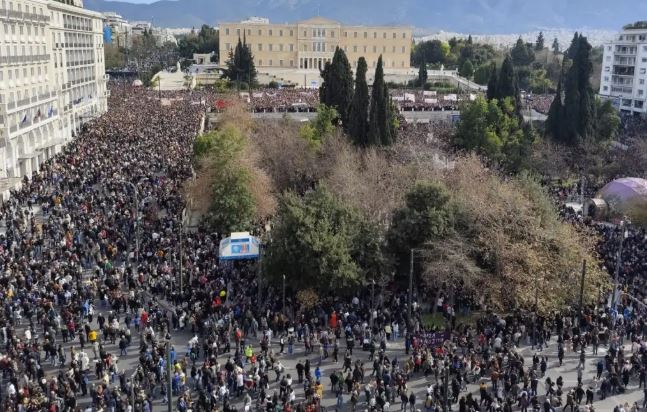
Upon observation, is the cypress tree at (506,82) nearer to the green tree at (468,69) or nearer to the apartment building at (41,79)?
the apartment building at (41,79)

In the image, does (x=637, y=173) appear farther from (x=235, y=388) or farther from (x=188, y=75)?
(x=188, y=75)

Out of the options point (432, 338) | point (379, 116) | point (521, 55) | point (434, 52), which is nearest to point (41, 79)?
point (379, 116)

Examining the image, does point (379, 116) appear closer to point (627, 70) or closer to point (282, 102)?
point (282, 102)

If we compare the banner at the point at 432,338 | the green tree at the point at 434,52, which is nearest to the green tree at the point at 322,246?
the banner at the point at 432,338

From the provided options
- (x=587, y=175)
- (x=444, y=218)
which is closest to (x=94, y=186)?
(x=444, y=218)

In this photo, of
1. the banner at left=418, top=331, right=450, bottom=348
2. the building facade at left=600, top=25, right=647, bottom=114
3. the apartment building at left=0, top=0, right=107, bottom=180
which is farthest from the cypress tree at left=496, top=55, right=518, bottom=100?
the building facade at left=600, top=25, right=647, bottom=114

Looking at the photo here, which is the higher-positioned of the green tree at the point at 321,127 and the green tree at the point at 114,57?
the green tree at the point at 114,57
